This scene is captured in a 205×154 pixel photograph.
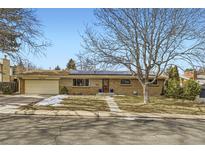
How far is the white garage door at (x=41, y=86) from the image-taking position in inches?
1254

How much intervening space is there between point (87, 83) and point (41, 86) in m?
5.85

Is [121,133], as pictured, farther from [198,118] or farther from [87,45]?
[87,45]

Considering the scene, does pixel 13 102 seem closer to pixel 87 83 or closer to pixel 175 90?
pixel 87 83

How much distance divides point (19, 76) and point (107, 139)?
83.2 feet

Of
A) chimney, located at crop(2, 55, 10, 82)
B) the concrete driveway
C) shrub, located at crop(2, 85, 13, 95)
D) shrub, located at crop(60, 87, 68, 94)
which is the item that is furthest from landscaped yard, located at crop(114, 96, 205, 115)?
chimney, located at crop(2, 55, 10, 82)

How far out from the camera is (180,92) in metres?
27.3

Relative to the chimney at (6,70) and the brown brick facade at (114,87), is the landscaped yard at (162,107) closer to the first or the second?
the brown brick facade at (114,87)

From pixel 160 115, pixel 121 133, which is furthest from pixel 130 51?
pixel 121 133

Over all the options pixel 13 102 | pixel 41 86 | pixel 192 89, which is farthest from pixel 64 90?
pixel 192 89

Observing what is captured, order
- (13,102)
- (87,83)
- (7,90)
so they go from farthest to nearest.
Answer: (87,83), (7,90), (13,102)

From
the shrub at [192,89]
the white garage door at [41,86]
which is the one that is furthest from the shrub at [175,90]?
the white garage door at [41,86]

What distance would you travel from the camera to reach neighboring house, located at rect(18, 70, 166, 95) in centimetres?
3116

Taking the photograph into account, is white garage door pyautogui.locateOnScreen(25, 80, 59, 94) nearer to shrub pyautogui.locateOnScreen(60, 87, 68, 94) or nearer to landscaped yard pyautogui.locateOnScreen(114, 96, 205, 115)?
shrub pyautogui.locateOnScreen(60, 87, 68, 94)

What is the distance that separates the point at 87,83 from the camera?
103 feet
